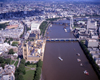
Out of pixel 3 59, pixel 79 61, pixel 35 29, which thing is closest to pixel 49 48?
pixel 79 61

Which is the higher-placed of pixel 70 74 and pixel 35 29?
pixel 35 29

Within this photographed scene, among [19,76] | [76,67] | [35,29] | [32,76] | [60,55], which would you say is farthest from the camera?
[35,29]

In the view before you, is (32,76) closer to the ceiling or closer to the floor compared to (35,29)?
closer to the floor

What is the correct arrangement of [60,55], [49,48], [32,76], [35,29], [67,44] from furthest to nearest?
[35,29], [67,44], [49,48], [60,55], [32,76]

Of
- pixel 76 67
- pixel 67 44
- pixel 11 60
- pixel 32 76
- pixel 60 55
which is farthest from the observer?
pixel 67 44

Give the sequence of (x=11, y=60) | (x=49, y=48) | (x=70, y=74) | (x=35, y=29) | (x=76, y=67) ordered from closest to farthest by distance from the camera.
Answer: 1. (x=70, y=74)
2. (x=76, y=67)
3. (x=11, y=60)
4. (x=49, y=48)
5. (x=35, y=29)

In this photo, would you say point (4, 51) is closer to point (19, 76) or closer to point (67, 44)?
point (19, 76)

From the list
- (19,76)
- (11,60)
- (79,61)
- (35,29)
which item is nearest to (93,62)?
(79,61)

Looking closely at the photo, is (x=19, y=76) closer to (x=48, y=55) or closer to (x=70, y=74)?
(x=70, y=74)

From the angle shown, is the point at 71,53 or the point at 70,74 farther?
the point at 71,53
